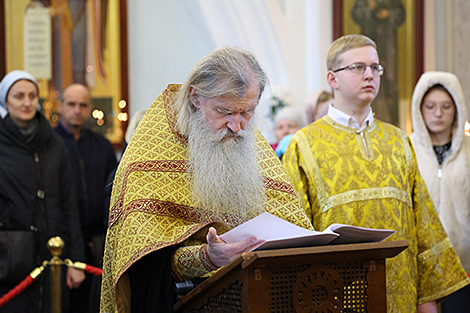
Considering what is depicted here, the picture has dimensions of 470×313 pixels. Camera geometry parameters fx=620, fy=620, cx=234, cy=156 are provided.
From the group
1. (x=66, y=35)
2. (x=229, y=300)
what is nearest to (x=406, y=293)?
(x=229, y=300)

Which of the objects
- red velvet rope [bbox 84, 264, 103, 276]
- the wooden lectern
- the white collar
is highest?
the white collar

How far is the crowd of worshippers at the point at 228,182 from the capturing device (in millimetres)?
2414

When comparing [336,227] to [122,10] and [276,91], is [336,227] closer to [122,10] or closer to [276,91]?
[276,91]

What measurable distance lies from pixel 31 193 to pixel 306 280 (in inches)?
111

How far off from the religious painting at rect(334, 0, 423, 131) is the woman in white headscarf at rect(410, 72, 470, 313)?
2475 millimetres

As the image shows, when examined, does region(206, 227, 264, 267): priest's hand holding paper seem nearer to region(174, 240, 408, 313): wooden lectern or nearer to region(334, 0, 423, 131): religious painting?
region(174, 240, 408, 313): wooden lectern

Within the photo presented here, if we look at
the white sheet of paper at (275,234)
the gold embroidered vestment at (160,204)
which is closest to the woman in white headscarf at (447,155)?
the gold embroidered vestment at (160,204)

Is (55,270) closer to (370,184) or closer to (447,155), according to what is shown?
(370,184)

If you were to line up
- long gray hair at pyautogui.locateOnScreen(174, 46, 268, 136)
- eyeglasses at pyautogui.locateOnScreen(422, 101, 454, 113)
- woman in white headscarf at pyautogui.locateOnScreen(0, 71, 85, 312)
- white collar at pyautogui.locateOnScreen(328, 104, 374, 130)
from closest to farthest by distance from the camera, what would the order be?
1. long gray hair at pyautogui.locateOnScreen(174, 46, 268, 136)
2. white collar at pyautogui.locateOnScreen(328, 104, 374, 130)
3. woman in white headscarf at pyautogui.locateOnScreen(0, 71, 85, 312)
4. eyeglasses at pyautogui.locateOnScreen(422, 101, 454, 113)

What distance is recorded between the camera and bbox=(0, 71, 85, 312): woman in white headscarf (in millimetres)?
4133

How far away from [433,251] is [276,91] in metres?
4.01

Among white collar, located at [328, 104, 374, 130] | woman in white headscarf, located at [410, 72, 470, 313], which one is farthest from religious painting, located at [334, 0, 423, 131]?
white collar, located at [328, 104, 374, 130]

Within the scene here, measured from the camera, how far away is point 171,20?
25.7 feet

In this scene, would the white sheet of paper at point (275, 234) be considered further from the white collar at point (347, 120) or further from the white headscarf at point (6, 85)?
the white headscarf at point (6, 85)
